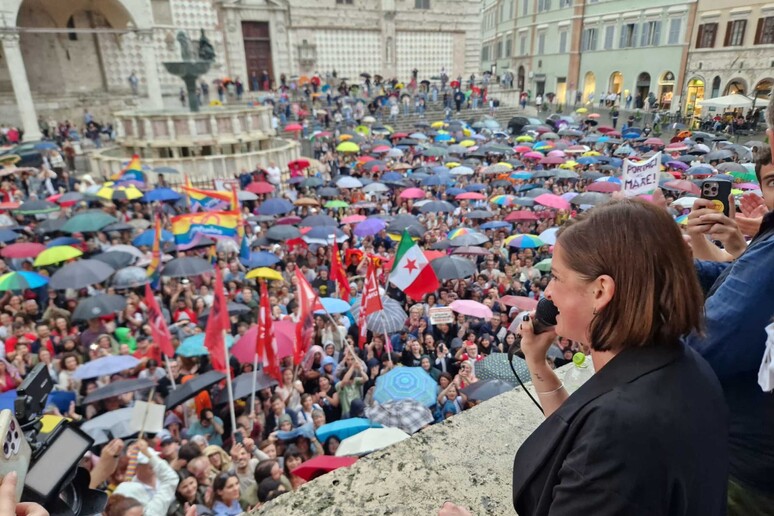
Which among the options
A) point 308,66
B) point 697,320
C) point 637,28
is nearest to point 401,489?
point 697,320

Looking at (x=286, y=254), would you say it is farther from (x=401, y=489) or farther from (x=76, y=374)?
(x=401, y=489)

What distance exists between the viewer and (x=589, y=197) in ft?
46.3

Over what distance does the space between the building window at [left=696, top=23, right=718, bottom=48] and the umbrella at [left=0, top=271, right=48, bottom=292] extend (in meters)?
41.6

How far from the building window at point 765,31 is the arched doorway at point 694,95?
4.70 m

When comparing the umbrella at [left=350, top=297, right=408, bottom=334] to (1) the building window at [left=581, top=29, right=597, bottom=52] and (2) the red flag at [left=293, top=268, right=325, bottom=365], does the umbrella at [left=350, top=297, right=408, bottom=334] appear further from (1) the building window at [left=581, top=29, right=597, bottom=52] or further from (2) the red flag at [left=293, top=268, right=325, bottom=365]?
(1) the building window at [left=581, top=29, right=597, bottom=52]

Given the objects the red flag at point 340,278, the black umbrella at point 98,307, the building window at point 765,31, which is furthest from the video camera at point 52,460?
the building window at point 765,31

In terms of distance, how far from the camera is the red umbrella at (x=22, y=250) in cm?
1069

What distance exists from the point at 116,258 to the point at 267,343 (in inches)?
233

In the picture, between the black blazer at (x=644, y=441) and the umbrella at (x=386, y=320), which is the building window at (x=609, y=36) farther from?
the black blazer at (x=644, y=441)

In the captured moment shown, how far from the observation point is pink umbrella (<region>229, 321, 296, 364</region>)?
7.23 meters

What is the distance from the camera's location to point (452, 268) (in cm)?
976

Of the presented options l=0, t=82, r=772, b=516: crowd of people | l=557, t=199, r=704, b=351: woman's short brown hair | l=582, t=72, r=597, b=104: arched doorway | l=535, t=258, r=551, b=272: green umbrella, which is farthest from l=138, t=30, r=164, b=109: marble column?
l=582, t=72, r=597, b=104: arched doorway

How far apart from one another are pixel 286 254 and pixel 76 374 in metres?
5.78

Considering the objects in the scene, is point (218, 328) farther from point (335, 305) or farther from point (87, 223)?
point (87, 223)
